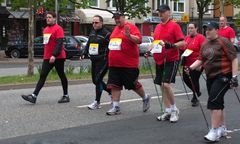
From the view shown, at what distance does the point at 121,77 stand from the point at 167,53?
3.67ft

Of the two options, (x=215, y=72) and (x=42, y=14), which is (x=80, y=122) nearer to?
(x=215, y=72)

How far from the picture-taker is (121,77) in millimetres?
9047

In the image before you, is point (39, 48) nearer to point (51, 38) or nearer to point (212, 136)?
point (51, 38)

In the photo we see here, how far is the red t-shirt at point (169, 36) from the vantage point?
8.26 m

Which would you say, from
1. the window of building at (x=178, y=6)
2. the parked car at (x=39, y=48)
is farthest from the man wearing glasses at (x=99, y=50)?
the window of building at (x=178, y=6)

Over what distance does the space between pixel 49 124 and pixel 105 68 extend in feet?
6.08

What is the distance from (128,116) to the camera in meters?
9.08

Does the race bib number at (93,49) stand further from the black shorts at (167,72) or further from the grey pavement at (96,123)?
the black shorts at (167,72)

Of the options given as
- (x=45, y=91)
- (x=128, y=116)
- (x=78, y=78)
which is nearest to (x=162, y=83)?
(x=128, y=116)

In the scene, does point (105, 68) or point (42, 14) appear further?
point (42, 14)

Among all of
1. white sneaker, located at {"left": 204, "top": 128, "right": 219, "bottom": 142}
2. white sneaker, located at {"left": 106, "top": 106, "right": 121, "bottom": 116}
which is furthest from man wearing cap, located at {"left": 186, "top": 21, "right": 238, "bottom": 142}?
white sneaker, located at {"left": 106, "top": 106, "right": 121, "bottom": 116}

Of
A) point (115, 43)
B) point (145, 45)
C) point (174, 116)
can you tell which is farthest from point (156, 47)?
point (145, 45)

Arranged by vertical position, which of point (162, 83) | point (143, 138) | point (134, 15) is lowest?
point (143, 138)

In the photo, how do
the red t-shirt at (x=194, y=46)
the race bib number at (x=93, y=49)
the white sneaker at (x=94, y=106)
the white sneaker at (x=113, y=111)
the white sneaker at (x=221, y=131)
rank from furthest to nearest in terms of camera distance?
1. the red t-shirt at (x=194, y=46)
2. the white sneaker at (x=94, y=106)
3. the race bib number at (x=93, y=49)
4. the white sneaker at (x=113, y=111)
5. the white sneaker at (x=221, y=131)
